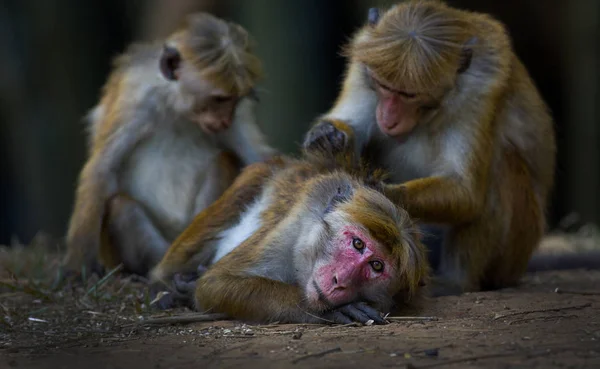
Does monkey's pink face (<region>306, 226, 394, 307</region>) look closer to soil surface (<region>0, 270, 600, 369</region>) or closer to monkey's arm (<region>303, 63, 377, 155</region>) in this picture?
soil surface (<region>0, 270, 600, 369</region>)

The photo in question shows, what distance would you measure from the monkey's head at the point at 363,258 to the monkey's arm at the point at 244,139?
293cm

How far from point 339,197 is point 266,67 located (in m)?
7.13

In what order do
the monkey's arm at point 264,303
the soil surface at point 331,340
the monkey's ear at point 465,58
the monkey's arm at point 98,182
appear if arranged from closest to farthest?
the soil surface at point 331,340 → the monkey's arm at point 264,303 → the monkey's ear at point 465,58 → the monkey's arm at point 98,182

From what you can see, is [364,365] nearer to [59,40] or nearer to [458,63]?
[458,63]

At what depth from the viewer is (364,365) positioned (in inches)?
171

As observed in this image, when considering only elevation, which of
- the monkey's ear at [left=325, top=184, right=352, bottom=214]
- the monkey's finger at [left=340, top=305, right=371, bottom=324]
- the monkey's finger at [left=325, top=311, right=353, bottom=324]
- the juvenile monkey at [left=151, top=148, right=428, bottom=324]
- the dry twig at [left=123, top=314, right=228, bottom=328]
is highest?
the monkey's ear at [left=325, top=184, right=352, bottom=214]

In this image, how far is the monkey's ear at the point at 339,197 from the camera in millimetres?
6086

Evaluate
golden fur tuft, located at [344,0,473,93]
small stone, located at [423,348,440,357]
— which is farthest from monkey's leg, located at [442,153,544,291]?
small stone, located at [423,348,440,357]

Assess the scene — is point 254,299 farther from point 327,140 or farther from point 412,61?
point 412,61

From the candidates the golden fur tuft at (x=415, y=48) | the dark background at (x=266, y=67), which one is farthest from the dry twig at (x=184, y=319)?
the dark background at (x=266, y=67)

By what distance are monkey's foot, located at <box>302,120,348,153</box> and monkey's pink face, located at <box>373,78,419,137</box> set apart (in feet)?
1.19

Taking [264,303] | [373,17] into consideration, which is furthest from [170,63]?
[264,303]

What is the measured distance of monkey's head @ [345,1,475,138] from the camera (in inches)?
264

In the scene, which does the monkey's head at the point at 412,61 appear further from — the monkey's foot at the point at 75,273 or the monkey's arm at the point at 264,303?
the monkey's foot at the point at 75,273
